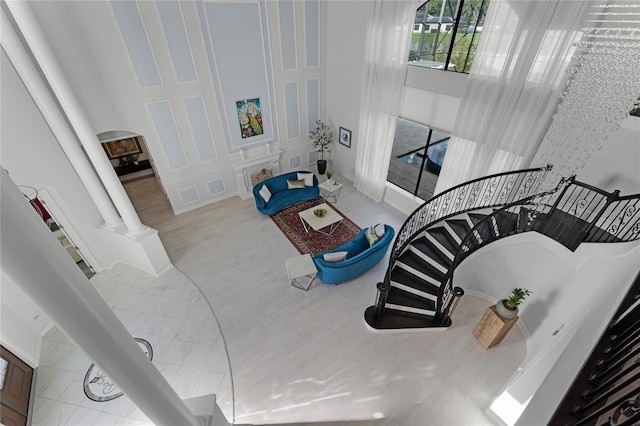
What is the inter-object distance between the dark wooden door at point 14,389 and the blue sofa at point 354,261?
15.8ft

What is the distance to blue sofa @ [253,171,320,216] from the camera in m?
7.80

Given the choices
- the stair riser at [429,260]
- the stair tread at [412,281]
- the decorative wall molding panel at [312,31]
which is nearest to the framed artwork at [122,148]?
the decorative wall molding panel at [312,31]

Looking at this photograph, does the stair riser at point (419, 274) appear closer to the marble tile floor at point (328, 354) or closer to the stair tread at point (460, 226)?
the marble tile floor at point (328, 354)

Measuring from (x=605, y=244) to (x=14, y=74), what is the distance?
9.01 m

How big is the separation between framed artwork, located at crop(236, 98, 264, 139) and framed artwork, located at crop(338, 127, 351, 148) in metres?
2.39

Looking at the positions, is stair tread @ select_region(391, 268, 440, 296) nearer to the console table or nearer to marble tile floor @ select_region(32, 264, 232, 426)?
marble tile floor @ select_region(32, 264, 232, 426)

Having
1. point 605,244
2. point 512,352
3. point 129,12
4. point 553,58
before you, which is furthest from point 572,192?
point 129,12

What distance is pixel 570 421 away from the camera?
A: 184cm

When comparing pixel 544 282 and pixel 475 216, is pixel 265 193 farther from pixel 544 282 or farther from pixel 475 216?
pixel 544 282

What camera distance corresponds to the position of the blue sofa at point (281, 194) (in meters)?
7.80

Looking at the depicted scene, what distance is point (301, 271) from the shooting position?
229 inches

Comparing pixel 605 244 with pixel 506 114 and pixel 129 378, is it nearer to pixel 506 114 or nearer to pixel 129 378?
pixel 506 114

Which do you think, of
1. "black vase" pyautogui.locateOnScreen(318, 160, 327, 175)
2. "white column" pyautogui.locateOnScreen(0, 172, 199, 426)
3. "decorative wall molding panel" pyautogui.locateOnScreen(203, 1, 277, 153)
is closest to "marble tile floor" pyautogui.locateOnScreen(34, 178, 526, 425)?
"white column" pyautogui.locateOnScreen(0, 172, 199, 426)

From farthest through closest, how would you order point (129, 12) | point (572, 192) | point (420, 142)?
point (420, 142) → point (129, 12) → point (572, 192)
